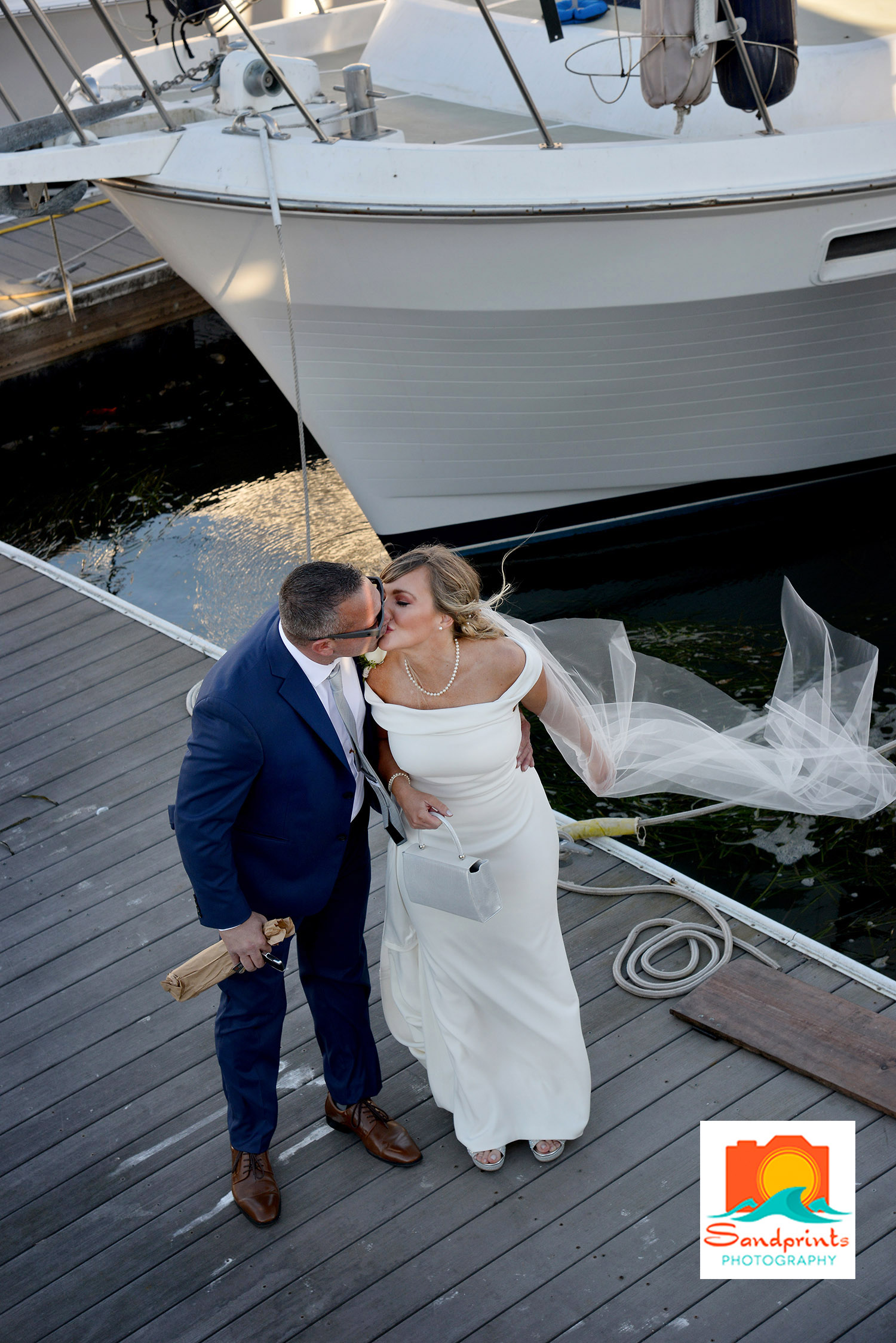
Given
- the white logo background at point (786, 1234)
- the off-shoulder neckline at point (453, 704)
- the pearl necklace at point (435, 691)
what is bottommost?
the white logo background at point (786, 1234)

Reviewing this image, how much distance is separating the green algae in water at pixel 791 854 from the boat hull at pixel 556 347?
161 centimetres

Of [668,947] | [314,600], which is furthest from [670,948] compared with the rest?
[314,600]

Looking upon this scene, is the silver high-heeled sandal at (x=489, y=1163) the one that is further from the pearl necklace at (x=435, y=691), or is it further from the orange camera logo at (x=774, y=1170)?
the pearl necklace at (x=435, y=691)

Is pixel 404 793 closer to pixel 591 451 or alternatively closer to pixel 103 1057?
pixel 103 1057

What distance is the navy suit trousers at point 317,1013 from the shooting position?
2.50 meters

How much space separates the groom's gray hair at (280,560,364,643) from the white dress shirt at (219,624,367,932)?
2.2 inches

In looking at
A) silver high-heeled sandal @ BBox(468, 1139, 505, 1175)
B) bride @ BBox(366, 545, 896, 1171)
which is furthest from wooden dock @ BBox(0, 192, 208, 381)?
silver high-heeled sandal @ BBox(468, 1139, 505, 1175)

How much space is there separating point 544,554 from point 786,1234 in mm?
4720

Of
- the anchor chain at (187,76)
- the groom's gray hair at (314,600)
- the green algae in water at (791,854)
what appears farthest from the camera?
the anchor chain at (187,76)

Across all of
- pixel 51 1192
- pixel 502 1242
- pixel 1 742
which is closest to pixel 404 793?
pixel 502 1242

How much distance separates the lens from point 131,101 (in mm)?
5449

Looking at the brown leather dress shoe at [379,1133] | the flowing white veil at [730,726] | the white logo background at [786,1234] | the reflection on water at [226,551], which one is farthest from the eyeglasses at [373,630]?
the reflection on water at [226,551]

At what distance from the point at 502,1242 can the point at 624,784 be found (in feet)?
3.71

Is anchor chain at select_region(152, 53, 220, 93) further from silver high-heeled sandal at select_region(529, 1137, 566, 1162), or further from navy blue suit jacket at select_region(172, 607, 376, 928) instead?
silver high-heeled sandal at select_region(529, 1137, 566, 1162)
